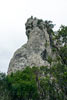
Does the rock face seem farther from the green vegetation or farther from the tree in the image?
the tree

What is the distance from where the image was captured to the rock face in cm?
3734

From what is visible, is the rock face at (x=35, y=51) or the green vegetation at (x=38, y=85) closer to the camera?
the green vegetation at (x=38, y=85)

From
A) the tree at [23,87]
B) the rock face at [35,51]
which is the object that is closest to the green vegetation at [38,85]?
the tree at [23,87]

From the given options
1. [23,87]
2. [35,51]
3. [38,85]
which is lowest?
[23,87]

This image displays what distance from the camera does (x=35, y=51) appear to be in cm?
3906

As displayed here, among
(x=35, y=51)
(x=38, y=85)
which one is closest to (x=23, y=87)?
(x=38, y=85)

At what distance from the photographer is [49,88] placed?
27.8 m

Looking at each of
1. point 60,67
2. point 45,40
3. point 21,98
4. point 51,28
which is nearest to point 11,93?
point 21,98

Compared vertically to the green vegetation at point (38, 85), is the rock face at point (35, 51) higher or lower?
higher

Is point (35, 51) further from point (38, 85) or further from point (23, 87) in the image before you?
point (23, 87)

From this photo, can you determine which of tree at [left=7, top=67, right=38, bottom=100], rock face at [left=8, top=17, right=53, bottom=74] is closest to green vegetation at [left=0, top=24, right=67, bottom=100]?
tree at [left=7, top=67, right=38, bottom=100]

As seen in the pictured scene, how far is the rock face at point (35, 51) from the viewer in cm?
3734

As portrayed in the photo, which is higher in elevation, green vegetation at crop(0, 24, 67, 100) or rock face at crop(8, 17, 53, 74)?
rock face at crop(8, 17, 53, 74)

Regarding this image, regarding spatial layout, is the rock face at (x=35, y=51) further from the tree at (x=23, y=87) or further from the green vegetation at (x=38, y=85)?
the tree at (x=23, y=87)
